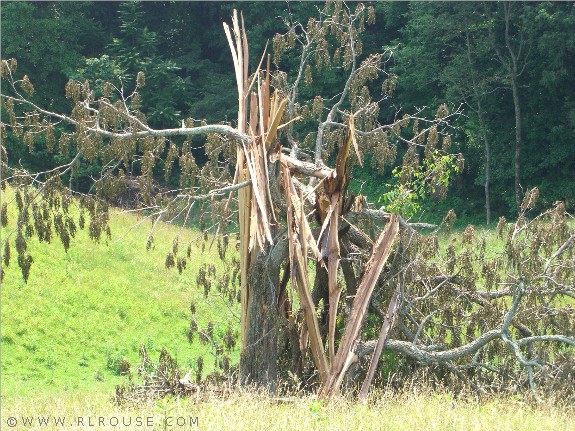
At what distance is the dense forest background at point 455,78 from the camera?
92.5 ft

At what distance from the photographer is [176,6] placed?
36625 millimetres

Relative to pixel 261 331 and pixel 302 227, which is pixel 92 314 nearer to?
pixel 261 331

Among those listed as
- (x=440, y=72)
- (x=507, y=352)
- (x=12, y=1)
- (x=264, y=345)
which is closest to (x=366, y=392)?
(x=264, y=345)

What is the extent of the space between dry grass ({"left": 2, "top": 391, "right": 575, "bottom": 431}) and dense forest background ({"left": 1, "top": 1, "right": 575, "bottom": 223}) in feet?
64.3

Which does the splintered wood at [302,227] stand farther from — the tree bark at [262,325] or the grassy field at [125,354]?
the grassy field at [125,354]

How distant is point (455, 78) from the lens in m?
28.4

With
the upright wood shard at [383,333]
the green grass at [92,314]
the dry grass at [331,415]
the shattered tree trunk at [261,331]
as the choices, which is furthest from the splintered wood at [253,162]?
the green grass at [92,314]

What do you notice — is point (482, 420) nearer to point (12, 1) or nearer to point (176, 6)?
point (12, 1)

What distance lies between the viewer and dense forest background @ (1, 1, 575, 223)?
2819cm

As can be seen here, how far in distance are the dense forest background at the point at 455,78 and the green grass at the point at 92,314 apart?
9.19 metres

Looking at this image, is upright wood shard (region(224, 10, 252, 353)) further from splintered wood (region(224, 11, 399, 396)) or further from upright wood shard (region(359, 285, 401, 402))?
upright wood shard (region(359, 285, 401, 402))

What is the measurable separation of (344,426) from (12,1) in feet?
96.3

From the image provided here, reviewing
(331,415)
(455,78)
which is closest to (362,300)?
(331,415)

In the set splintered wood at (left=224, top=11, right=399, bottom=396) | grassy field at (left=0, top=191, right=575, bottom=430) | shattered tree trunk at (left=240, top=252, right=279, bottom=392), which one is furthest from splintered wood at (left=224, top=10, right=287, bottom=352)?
grassy field at (left=0, top=191, right=575, bottom=430)
